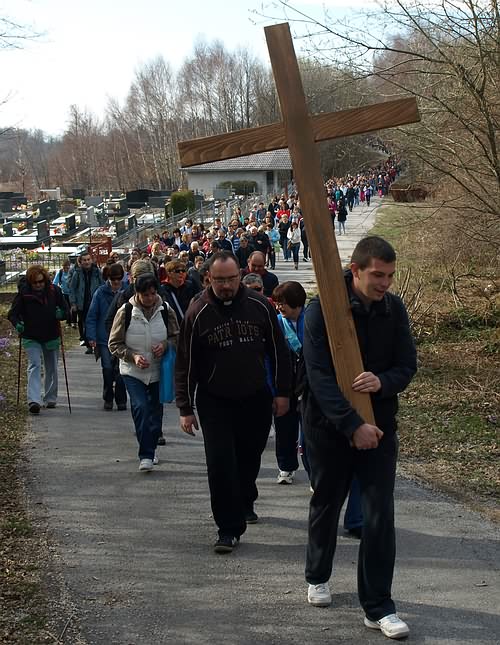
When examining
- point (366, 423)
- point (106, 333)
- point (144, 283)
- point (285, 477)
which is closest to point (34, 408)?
point (106, 333)

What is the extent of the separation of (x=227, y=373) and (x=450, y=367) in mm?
7150

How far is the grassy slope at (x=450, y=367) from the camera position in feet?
26.4

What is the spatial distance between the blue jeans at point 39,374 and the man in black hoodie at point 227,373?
17.1 feet

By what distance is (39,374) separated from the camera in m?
11.0

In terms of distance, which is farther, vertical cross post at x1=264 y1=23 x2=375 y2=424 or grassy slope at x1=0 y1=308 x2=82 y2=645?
grassy slope at x1=0 y1=308 x2=82 y2=645

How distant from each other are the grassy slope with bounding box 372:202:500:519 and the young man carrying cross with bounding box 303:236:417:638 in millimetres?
2223

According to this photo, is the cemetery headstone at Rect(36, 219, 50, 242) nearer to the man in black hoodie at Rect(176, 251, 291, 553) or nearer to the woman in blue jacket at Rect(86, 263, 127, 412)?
the woman in blue jacket at Rect(86, 263, 127, 412)

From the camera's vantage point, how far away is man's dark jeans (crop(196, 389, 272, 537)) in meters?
6.02

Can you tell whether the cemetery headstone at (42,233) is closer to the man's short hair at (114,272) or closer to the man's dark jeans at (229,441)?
the man's short hair at (114,272)

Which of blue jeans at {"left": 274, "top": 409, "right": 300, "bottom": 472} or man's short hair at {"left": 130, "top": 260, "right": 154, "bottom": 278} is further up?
man's short hair at {"left": 130, "top": 260, "right": 154, "bottom": 278}

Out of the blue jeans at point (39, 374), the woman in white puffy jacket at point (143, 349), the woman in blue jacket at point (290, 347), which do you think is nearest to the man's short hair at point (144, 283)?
the woman in white puffy jacket at point (143, 349)

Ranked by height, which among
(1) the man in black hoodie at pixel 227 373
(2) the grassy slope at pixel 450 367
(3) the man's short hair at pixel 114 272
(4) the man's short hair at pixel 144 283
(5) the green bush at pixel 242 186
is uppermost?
(5) the green bush at pixel 242 186

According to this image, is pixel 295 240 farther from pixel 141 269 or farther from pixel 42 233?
pixel 141 269

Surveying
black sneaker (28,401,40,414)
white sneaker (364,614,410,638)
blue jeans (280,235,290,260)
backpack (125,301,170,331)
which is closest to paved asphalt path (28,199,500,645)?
white sneaker (364,614,410,638)
